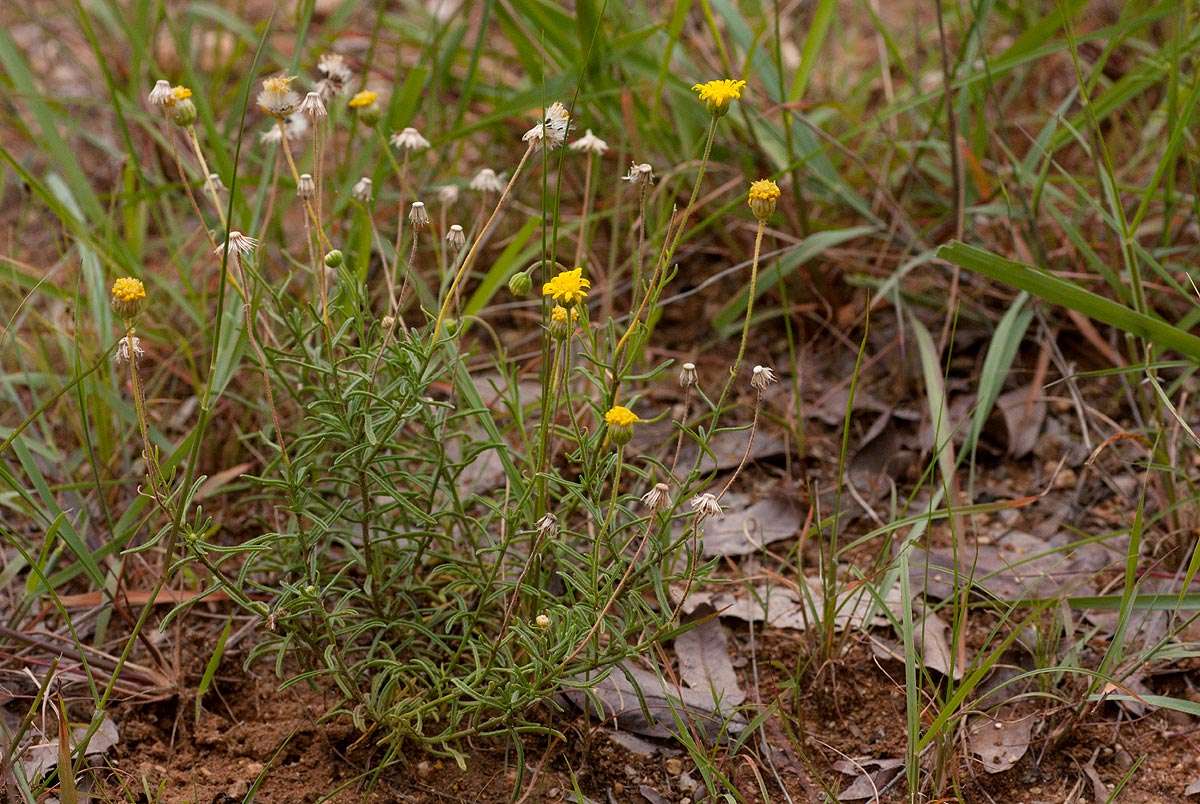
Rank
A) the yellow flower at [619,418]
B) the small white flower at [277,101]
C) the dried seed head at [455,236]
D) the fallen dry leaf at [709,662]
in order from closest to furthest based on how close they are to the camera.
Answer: the yellow flower at [619,418] < the dried seed head at [455,236] < the small white flower at [277,101] < the fallen dry leaf at [709,662]

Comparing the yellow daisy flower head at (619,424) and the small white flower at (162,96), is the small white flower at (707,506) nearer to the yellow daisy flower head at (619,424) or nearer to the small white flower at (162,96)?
the yellow daisy flower head at (619,424)

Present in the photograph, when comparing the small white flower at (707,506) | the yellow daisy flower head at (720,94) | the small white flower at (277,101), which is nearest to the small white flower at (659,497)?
the small white flower at (707,506)

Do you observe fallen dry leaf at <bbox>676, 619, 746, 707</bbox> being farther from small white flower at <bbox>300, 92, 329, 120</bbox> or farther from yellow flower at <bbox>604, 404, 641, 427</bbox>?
small white flower at <bbox>300, 92, 329, 120</bbox>

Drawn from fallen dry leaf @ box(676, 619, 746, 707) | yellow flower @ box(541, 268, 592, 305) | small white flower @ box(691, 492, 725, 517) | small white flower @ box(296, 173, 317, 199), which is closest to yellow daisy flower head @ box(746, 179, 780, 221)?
yellow flower @ box(541, 268, 592, 305)

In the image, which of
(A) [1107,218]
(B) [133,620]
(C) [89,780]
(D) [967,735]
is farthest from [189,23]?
(D) [967,735]

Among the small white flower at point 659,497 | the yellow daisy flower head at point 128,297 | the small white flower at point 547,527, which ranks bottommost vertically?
the small white flower at point 547,527

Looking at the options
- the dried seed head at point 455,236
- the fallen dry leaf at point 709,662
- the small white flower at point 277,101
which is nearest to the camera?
the dried seed head at point 455,236
